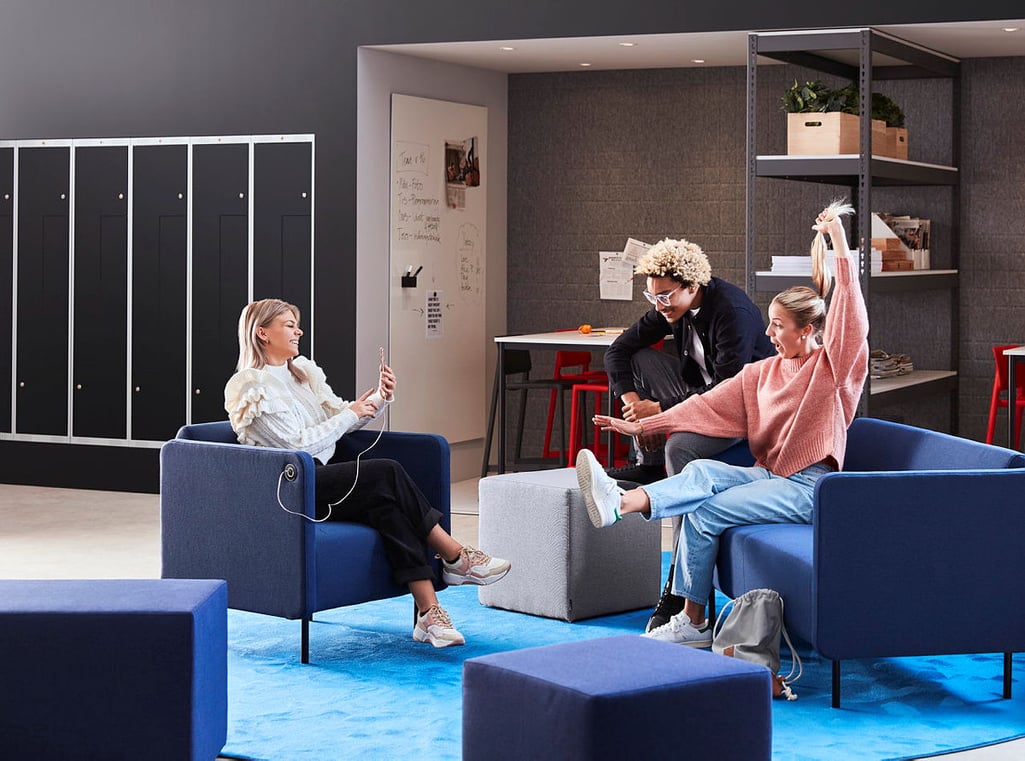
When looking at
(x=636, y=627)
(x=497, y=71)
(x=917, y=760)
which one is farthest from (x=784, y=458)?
(x=497, y=71)

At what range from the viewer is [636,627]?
17.3 feet

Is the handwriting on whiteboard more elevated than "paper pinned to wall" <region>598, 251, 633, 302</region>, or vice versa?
the handwriting on whiteboard

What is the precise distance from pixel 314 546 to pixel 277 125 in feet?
12.2

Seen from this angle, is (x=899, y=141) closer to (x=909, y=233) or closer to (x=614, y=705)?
(x=909, y=233)

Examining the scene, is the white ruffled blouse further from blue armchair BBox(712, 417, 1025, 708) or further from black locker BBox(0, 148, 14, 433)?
black locker BBox(0, 148, 14, 433)

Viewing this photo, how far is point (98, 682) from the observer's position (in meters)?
3.48

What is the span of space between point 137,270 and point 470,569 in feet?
12.6

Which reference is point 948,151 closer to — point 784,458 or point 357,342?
point 357,342

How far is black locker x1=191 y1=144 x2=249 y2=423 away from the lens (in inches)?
315

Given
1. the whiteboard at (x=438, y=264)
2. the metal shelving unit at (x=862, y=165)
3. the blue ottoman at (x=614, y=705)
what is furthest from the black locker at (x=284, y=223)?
the blue ottoman at (x=614, y=705)

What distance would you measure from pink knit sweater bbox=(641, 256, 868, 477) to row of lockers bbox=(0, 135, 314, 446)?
3339 millimetres

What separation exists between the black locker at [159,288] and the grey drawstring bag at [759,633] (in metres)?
4.35

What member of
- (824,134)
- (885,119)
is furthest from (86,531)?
(885,119)

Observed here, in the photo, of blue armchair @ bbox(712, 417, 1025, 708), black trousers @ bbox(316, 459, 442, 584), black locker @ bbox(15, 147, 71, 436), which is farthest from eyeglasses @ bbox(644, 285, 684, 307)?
black locker @ bbox(15, 147, 71, 436)
